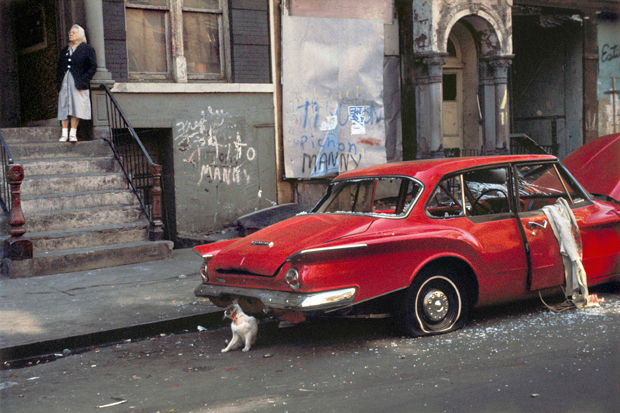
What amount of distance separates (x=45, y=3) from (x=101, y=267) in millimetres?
5396

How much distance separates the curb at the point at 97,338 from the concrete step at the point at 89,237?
3587 millimetres

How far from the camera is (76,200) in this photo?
33.6 ft

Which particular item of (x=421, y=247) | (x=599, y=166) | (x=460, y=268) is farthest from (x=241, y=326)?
(x=599, y=166)

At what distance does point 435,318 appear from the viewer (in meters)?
5.84

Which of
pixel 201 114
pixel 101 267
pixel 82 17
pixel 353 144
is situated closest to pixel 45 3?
pixel 82 17

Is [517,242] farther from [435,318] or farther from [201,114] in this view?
[201,114]

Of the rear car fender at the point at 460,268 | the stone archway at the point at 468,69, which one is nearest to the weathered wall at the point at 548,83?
the stone archway at the point at 468,69

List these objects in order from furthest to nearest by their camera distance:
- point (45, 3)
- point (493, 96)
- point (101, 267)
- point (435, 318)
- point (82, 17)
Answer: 1. point (493, 96)
2. point (45, 3)
3. point (82, 17)
4. point (101, 267)
5. point (435, 318)

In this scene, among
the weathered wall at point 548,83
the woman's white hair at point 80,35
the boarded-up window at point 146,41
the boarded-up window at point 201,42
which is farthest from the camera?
the weathered wall at point 548,83

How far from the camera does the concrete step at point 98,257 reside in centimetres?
915

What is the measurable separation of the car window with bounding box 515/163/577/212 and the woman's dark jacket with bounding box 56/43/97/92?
7.08 m

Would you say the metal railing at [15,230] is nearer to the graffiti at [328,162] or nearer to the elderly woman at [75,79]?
the elderly woman at [75,79]

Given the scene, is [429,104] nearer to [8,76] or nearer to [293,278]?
[8,76]

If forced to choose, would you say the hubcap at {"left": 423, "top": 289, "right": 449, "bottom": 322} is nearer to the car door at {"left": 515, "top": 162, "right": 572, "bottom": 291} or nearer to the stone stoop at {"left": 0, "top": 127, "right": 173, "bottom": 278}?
the car door at {"left": 515, "top": 162, "right": 572, "bottom": 291}
